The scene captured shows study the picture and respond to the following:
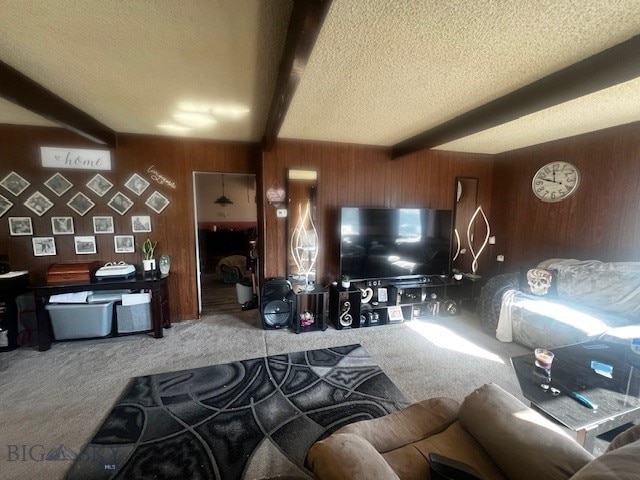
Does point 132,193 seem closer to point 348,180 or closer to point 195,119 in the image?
point 195,119

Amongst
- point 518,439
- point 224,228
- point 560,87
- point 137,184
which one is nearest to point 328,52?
point 560,87

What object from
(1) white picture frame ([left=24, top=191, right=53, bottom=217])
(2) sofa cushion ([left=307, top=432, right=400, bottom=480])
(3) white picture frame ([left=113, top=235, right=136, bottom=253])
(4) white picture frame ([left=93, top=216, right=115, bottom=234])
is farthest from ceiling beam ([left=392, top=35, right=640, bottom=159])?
(1) white picture frame ([left=24, top=191, right=53, bottom=217])

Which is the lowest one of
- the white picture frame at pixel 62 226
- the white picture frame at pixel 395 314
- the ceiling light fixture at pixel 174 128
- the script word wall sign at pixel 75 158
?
the white picture frame at pixel 395 314

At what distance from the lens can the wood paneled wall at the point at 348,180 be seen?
126 inches

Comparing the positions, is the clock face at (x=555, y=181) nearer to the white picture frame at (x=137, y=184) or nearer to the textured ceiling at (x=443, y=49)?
the textured ceiling at (x=443, y=49)

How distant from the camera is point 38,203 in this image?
9.16 ft

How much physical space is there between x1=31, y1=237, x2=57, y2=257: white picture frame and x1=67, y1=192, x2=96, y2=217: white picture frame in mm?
394

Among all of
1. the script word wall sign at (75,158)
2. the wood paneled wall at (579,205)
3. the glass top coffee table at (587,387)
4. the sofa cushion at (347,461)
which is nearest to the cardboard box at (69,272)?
the script word wall sign at (75,158)

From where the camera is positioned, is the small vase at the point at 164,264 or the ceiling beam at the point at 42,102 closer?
the ceiling beam at the point at 42,102

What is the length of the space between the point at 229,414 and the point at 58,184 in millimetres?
3080

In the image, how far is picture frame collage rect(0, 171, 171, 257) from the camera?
2740 mm

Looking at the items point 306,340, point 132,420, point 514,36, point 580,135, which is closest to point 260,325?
point 306,340

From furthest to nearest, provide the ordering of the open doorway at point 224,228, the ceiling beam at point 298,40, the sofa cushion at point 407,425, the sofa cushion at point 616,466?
the open doorway at point 224,228 < the sofa cushion at point 407,425 < the ceiling beam at point 298,40 < the sofa cushion at point 616,466

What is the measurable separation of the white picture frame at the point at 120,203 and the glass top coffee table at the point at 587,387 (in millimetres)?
3980
